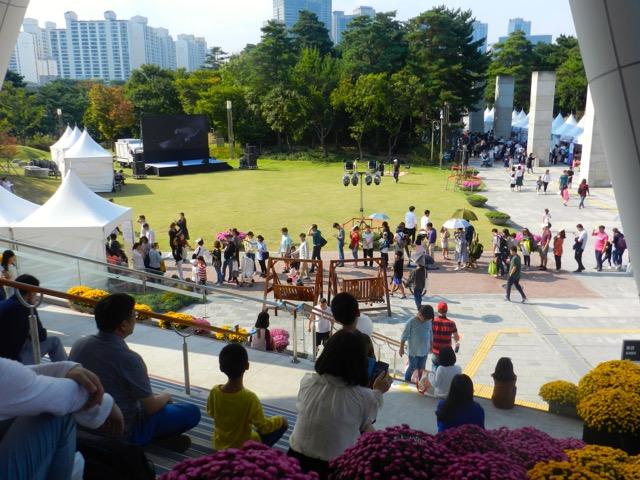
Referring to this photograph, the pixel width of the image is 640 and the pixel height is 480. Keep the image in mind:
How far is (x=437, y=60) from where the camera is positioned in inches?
1841

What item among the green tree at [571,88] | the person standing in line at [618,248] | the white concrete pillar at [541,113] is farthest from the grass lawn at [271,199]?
the green tree at [571,88]

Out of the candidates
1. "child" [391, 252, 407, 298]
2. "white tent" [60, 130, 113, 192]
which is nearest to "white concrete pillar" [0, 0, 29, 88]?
"child" [391, 252, 407, 298]

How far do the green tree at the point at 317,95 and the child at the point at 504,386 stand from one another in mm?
41366

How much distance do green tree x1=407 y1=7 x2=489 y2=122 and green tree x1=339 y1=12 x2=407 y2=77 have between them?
1995mm

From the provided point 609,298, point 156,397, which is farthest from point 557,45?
point 156,397

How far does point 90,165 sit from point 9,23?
25.7 m

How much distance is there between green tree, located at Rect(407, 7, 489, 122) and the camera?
4575 cm

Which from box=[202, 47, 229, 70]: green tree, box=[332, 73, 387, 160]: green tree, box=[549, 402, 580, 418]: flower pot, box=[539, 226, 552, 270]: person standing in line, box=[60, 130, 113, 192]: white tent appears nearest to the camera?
box=[549, 402, 580, 418]: flower pot

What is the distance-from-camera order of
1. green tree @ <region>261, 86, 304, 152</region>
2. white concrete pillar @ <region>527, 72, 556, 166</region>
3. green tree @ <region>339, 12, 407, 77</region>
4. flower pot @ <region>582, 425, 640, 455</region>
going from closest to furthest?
flower pot @ <region>582, 425, 640, 455</region>, white concrete pillar @ <region>527, 72, 556, 166</region>, green tree @ <region>261, 86, 304, 152</region>, green tree @ <region>339, 12, 407, 77</region>

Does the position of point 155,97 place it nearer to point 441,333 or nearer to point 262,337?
point 262,337

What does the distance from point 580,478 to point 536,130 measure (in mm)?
39902

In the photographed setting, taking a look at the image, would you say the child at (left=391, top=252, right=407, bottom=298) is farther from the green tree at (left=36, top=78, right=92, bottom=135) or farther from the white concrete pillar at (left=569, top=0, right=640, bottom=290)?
the green tree at (left=36, top=78, right=92, bottom=135)

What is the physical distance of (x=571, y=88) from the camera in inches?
2303

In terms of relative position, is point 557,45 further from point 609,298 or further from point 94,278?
point 94,278
